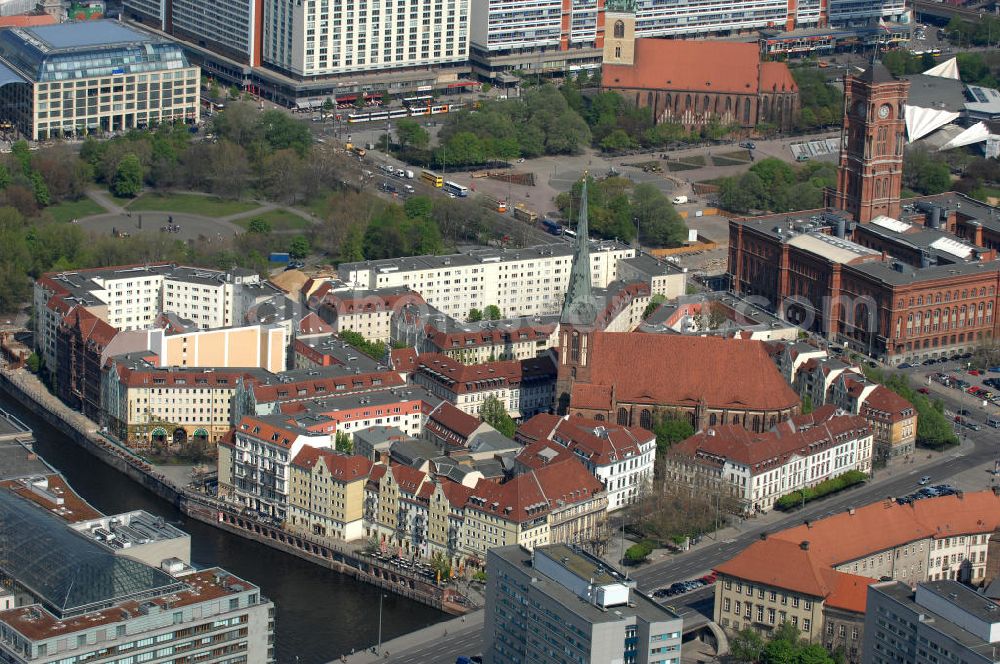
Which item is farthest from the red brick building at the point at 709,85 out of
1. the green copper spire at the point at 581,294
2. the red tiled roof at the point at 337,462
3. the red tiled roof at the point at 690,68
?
the red tiled roof at the point at 337,462

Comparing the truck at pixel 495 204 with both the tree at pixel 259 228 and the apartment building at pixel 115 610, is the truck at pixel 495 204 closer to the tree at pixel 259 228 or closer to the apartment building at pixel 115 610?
the tree at pixel 259 228

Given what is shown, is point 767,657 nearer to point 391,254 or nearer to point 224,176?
point 391,254

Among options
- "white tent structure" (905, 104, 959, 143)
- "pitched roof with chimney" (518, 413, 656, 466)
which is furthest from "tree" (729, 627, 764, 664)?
"white tent structure" (905, 104, 959, 143)

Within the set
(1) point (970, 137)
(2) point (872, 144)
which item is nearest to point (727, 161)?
(1) point (970, 137)

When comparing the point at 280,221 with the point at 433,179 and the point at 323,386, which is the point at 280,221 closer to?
the point at 433,179

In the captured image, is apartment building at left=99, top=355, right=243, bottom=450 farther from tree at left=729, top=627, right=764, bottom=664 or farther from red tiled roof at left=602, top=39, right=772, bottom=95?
red tiled roof at left=602, top=39, right=772, bottom=95

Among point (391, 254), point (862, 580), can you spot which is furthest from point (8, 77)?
point (862, 580)
